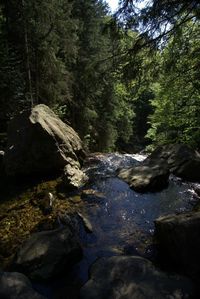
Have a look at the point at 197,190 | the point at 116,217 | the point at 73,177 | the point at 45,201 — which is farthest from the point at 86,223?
the point at 197,190

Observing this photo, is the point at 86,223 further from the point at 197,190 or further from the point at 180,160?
the point at 180,160

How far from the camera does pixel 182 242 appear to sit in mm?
5250

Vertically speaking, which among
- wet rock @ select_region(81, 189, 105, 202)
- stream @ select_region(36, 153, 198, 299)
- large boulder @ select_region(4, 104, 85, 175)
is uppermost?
large boulder @ select_region(4, 104, 85, 175)

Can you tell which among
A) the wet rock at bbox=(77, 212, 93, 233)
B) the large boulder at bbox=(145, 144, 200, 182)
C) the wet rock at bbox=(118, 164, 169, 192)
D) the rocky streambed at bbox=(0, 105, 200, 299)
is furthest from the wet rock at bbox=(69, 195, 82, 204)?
the large boulder at bbox=(145, 144, 200, 182)

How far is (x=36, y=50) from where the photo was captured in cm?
1437

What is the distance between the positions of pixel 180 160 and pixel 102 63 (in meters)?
4.47

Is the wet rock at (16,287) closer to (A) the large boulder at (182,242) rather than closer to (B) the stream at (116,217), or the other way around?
(B) the stream at (116,217)

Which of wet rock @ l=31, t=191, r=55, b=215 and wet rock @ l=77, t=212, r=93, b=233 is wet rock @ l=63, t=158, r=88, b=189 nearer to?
wet rock @ l=31, t=191, r=55, b=215

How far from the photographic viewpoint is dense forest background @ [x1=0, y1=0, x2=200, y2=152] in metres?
7.38

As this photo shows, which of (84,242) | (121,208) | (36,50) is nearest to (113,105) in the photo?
(36,50)

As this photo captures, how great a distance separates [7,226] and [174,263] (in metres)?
3.77

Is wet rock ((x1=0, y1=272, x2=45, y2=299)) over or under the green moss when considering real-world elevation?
over

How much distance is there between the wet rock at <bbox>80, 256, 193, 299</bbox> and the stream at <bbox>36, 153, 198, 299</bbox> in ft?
1.30

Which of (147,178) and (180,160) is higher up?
(180,160)
